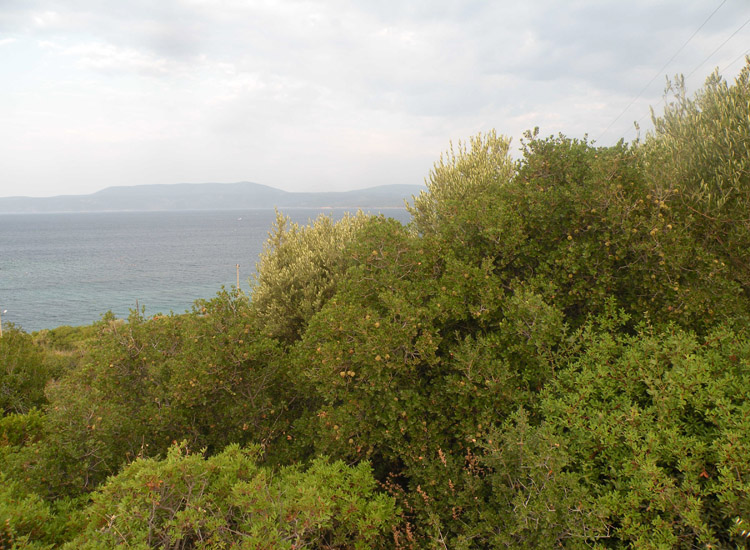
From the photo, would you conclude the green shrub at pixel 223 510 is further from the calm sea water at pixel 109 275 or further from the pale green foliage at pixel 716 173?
the calm sea water at pixel 109 275

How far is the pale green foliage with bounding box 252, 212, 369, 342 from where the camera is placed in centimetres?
1719

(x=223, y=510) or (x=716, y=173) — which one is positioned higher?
(x=716, y=173)

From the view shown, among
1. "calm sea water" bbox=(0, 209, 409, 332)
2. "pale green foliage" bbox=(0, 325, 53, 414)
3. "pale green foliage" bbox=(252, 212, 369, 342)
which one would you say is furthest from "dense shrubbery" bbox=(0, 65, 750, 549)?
"calm sea water" bbox=(0, 209, 409, 332)

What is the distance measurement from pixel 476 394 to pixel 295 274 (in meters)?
11.7

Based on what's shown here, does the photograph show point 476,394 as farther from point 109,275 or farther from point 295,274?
point 109,275

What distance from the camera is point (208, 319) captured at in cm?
952

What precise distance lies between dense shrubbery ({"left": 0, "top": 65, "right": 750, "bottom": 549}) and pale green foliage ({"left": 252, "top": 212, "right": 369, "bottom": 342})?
19.8ft

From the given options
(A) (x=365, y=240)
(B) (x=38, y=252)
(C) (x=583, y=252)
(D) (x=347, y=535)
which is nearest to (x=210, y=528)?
(D) (x=347, y=535)

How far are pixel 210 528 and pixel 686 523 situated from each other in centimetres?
571

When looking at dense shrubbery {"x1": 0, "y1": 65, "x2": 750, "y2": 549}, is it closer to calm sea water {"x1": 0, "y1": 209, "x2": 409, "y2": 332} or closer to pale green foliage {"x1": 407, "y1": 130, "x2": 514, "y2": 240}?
pale green foliage {"x1": 407, "y1": 130, "x2": 514, "y2": 240}

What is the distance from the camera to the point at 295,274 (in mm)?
17672

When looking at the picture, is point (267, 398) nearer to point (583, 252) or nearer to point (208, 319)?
point (208, 319)

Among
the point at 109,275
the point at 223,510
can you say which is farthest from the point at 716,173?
the point at 109,275

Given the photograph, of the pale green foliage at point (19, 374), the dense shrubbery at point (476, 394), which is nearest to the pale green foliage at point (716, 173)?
the dense shrubbery at point (476, 394)
